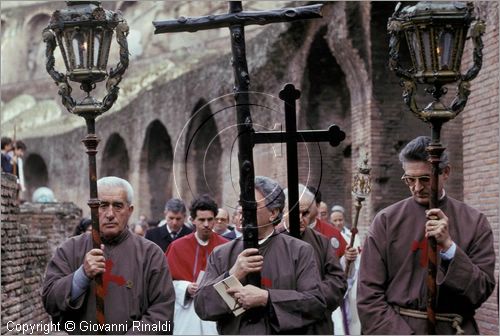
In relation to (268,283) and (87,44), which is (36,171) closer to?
(87,44)

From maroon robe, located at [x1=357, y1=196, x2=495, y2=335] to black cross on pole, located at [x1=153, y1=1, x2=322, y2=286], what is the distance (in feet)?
2.22

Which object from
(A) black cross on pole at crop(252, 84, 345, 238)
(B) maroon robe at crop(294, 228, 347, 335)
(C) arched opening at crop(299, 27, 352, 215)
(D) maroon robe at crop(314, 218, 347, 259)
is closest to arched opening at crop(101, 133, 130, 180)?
(C) arched opening at crop(299, 27, 352, 215)

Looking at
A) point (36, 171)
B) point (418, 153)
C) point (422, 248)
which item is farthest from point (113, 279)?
point (36, 171)

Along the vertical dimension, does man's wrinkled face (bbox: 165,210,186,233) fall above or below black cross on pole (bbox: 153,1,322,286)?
below

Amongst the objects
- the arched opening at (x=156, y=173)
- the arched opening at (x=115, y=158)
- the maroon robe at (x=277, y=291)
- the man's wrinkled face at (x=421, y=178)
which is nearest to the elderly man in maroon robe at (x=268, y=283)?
the maroon robe at (x=277, y=291)

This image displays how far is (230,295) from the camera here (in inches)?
236

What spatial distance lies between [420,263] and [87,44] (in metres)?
2.30

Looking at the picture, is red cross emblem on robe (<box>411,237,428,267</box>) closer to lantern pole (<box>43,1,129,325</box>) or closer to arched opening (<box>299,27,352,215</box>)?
lantern pole (<box>43,1,129,325</box>)

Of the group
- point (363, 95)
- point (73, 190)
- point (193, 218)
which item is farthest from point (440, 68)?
point (73, 190)

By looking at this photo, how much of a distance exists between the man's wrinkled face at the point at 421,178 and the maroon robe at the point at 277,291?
2.41 ft

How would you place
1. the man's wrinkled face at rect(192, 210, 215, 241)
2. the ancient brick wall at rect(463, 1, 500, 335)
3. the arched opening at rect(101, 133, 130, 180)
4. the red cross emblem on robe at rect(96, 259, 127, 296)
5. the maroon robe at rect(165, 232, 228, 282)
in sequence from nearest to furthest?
the red cross emblem on robe at rect(96, 259, 127, 296)
the maroon robe at rect(165, 232, 228, 282)
the man's wrinkled face at rect(192, 210, 215, 241)
the ancient brick wall at rect(463, 1, 500, 335)
the arched opening at rect(101, 133, 130, 180)

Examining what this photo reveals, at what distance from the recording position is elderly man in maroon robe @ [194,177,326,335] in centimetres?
601

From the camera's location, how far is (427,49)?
233 inches

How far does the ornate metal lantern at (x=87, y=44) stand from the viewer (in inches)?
242
